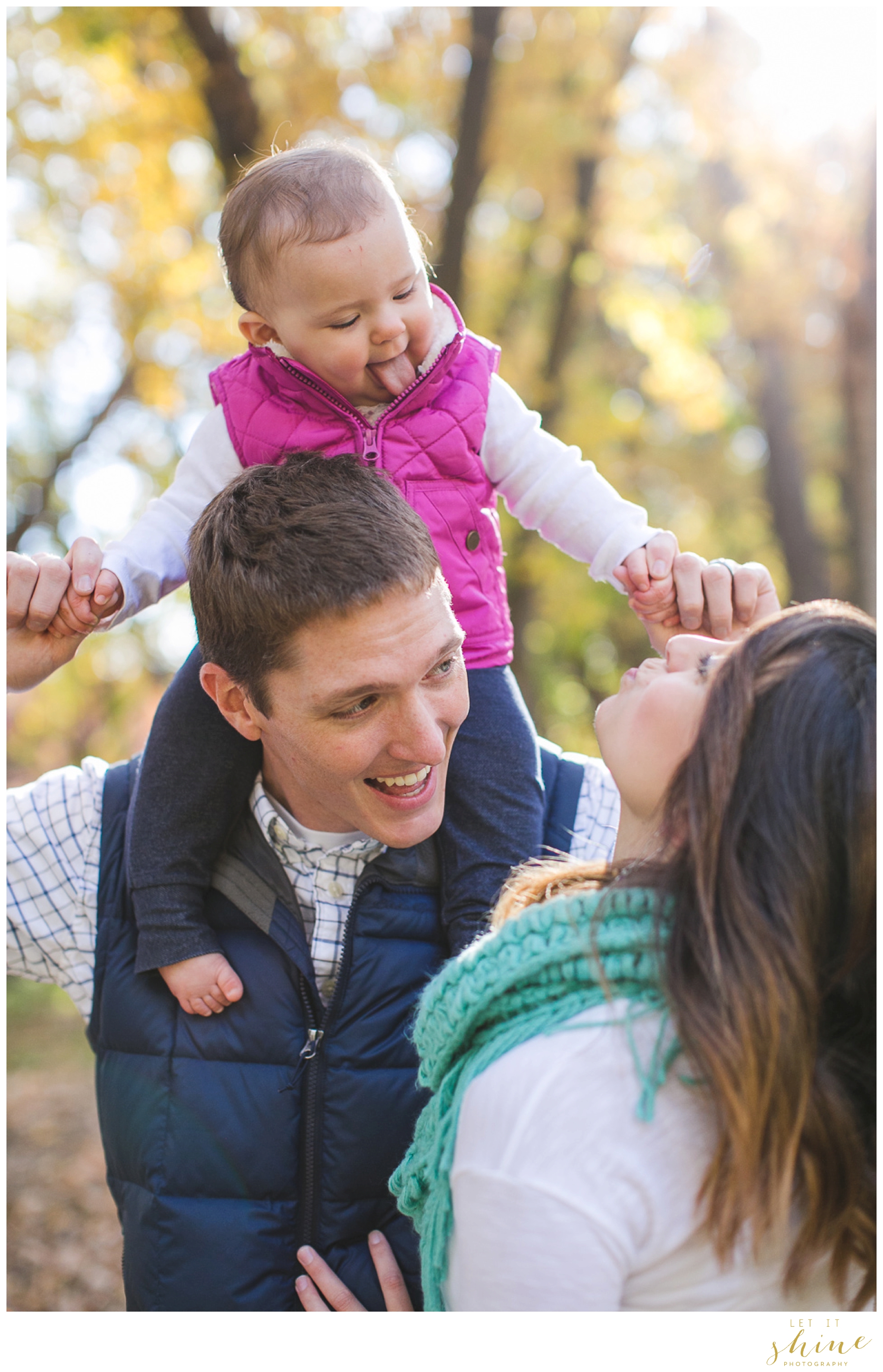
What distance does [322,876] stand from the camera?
2232mm

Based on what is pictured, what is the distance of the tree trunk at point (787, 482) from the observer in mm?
10734

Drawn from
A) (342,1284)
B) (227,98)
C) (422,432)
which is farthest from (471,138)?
(342,1284)

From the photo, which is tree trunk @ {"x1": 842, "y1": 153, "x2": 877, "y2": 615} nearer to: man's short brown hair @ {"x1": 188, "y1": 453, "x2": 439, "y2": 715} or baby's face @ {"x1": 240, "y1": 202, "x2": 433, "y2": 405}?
baby's face @ {"x1": 240, "y1": 202, "x2": 433, "y2": 405}

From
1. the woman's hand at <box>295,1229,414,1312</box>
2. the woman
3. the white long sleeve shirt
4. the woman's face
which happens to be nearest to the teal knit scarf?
the woman

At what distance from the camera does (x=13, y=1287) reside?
5.10 meters

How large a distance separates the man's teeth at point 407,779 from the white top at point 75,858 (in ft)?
0.73

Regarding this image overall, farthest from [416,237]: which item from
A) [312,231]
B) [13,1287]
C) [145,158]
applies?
[13,1287]

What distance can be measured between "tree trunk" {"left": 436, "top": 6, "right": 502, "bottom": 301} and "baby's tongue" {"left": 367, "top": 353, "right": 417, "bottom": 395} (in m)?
3.27

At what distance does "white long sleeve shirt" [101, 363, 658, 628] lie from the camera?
221cm

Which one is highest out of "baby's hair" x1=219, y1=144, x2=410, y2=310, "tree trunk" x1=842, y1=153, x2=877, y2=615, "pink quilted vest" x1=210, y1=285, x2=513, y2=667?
"tree trunk" x1=842, y1=153, x2=877, y2=615

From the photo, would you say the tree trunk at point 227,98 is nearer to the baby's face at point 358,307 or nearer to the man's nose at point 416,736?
the baby's face at point 358,307

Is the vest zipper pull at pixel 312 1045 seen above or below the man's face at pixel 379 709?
below

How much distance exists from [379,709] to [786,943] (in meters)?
0.88

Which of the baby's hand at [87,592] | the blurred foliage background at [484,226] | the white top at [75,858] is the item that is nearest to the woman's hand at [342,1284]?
the white top at [75,858]
